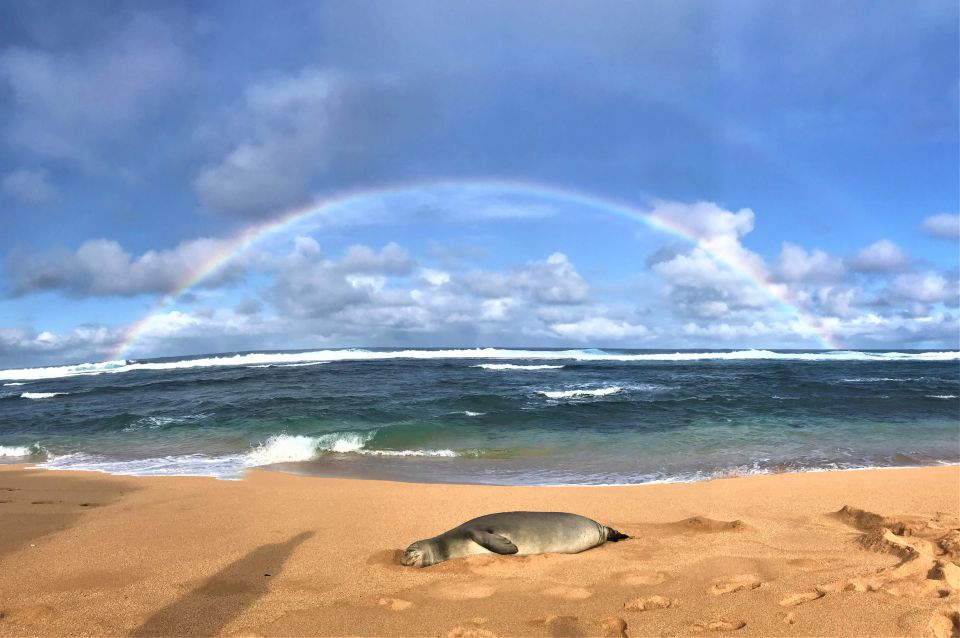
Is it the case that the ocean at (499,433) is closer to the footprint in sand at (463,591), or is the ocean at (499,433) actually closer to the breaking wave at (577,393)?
the breaking wave at (577,393)

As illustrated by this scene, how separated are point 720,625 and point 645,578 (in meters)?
1.08

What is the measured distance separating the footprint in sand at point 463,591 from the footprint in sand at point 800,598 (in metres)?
2.10

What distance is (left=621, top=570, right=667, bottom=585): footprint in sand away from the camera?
4664mm

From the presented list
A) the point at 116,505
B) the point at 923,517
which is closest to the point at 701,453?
the point at 923,517

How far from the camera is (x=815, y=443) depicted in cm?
1399

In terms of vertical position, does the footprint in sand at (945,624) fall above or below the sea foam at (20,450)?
above

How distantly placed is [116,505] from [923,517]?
10.1 metres

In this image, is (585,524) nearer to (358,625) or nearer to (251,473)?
(358,625)

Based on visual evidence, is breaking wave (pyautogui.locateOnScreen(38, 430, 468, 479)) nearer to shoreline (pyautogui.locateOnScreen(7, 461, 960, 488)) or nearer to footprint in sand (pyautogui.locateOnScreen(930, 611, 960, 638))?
shoreline (pyautogui.locateOnScreen(7, 461, 960, 488))

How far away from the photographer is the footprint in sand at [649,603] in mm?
4109

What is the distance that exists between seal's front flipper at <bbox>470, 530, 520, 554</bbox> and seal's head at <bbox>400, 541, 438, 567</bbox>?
0.45 metres

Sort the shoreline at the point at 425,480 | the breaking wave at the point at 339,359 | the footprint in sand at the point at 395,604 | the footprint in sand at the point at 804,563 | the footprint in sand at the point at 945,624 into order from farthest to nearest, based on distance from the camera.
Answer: the breaking wave at the point at 339,359
the shoreline at the point at 425,480
the footprint in sand at the point at 804,563
the footprint in sand at the point at 395,604
the footprint in sand at the point at 945,624

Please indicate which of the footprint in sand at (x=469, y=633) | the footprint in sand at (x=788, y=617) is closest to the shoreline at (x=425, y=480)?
the footprint in sand at (x=788, y=617)

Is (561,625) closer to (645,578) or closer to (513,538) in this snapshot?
(645,578)
